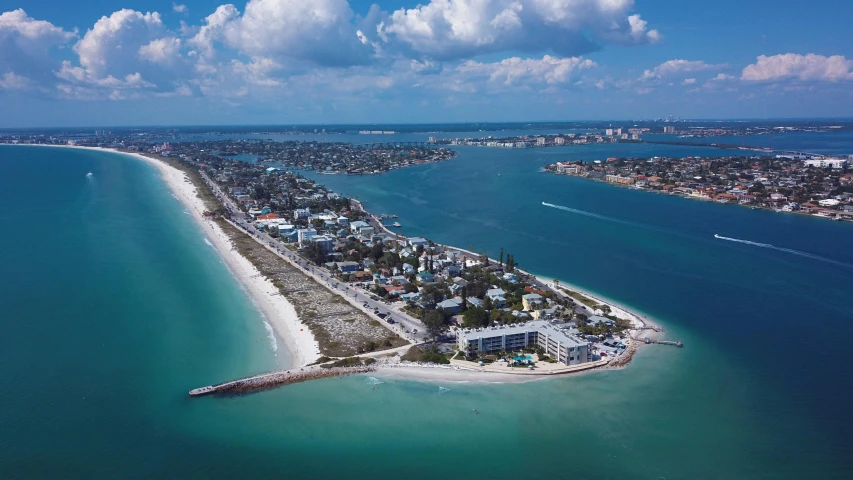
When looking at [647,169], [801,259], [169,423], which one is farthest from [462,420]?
[647,169]

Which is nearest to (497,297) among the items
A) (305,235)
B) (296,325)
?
(296,325)

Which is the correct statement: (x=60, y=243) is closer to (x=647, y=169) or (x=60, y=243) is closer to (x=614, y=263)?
(x=614, y=263)

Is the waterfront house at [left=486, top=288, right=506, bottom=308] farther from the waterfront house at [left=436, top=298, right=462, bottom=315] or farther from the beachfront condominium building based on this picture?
the beachfront condominium building

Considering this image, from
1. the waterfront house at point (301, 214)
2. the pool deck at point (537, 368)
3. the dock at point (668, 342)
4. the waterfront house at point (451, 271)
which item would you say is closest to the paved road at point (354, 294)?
the pool deck at point (537, 368)

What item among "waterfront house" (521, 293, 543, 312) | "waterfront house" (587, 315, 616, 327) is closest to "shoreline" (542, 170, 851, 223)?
"waterfront house" (587, 315, 616, 327)

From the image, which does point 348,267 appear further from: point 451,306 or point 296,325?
point 451,306

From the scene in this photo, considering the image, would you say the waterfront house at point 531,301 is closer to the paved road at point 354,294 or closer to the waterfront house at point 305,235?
the paved road at point 354,294
